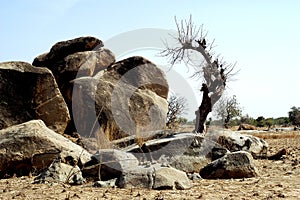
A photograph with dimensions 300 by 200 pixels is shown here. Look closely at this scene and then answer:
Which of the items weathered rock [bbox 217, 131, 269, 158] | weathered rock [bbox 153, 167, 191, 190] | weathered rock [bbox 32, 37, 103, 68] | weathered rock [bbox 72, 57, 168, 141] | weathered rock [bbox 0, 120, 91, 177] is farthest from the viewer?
weathered rock [bbox 32, 37, 103, 68]

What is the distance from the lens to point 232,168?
664 cm

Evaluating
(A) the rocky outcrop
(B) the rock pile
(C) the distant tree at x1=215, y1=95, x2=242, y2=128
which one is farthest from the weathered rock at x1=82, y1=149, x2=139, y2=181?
(C) the distant tree at x1=215, y1=95, x2=242, y2=128

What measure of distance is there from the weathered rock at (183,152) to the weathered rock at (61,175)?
69.8 inches

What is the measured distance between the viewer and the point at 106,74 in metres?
12.7

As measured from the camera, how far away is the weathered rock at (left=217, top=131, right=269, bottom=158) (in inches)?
388

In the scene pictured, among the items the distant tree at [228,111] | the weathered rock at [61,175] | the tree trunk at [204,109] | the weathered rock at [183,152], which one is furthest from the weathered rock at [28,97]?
the distant tree at [228,111]

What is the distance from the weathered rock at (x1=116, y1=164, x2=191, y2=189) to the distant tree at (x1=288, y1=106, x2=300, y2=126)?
4228cm

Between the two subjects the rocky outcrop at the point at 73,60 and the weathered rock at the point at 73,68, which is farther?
the rocky outcrop at the point at 73,60

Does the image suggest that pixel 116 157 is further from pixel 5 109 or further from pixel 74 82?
pixel 74 82

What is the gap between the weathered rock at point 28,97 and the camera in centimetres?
1002

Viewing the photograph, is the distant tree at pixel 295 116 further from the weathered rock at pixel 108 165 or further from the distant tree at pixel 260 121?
the weathered rock at pixel 108 165

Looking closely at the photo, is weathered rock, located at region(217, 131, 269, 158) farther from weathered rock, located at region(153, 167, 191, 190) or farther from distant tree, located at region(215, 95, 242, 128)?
distant tree, located at region(215, 95, 242, 128)

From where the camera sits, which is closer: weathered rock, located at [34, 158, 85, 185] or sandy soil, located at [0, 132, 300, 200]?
sandy soil, located at [0, 132, 300, 200]

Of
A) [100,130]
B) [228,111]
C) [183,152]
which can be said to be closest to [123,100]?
[100,130]
